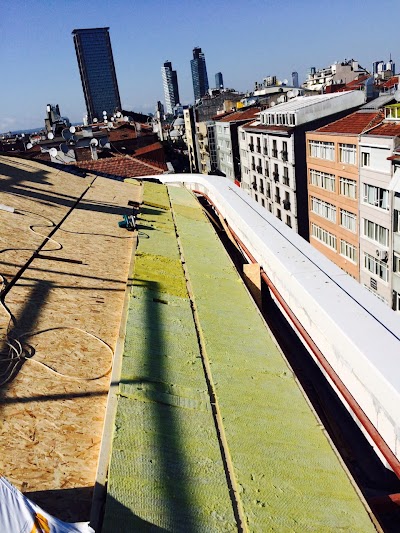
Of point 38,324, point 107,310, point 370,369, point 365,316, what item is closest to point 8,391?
point 38,324

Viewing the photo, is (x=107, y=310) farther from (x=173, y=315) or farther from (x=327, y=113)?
(x=327, y=113)

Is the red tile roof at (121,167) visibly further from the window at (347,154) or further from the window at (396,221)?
the window at (396,221)

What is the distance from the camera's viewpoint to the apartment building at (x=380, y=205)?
2838cm

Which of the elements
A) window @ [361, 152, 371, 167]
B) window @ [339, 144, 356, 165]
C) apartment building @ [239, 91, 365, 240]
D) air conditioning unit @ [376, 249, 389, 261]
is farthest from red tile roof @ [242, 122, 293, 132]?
air conditioning unit @ [376, 249, 389, 261]

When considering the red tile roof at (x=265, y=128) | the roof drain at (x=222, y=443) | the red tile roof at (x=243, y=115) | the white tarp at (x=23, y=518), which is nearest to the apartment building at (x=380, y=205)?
the red tile roof at (x=265, y=128)

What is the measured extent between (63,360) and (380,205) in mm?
27136

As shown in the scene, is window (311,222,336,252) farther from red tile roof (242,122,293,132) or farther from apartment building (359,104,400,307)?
red tile roof (242,122,293,132)

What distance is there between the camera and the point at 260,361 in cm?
1035

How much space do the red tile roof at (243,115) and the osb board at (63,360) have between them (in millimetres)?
53826

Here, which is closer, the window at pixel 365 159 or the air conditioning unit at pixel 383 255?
the air conditioning unit at pixel 383 255

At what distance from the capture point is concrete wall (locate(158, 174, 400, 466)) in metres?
8.66

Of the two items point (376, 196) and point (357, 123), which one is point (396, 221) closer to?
point (376, 196)

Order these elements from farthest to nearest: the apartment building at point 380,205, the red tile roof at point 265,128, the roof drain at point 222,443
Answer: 1. the red tile roof at point 265,128
2. the apartment building at point 380,205
3. the roof drain at point 222,443

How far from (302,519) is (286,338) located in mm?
9615
